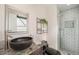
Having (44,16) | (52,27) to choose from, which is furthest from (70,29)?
(44,16)

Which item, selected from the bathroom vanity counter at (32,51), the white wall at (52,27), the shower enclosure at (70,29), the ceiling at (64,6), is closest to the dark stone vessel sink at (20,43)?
the bathroom vanity counter at (32,51)

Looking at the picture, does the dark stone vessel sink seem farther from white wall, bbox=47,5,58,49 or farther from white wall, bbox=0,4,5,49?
white wall, bbox=47,5,58,49

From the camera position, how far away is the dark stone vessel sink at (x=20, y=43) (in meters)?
1.41

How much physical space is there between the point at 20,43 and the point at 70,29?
2.05 feet

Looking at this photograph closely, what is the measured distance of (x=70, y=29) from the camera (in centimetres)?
147

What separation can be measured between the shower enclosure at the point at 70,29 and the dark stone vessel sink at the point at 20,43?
1.30 ft

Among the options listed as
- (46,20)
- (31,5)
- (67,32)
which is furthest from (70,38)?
(31,5)

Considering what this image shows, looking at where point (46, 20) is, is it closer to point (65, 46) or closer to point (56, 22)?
point (56, 22)

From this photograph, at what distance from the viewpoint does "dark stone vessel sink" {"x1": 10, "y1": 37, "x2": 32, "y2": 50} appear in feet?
4.62

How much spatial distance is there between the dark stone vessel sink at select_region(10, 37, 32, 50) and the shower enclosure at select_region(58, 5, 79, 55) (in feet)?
1.30

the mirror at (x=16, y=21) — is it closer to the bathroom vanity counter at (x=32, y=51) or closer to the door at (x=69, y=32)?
the bathroom vanity counter at (x=32, y=51)

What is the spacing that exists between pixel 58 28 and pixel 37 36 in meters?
0.28

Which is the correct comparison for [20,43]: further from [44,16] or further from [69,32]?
[69,32]

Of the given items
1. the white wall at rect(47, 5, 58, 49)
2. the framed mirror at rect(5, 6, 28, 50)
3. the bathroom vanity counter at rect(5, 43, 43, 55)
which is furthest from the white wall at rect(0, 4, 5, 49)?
the white wall at rect(47, 5, 58, 49)
